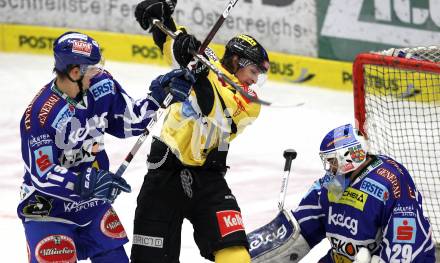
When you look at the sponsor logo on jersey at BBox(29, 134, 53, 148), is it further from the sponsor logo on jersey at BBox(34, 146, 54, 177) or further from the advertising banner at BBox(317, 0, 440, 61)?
the advertising banner at BBox(317, 0, 440, 61)

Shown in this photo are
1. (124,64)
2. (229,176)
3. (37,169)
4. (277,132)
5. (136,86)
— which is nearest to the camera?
(37,169)

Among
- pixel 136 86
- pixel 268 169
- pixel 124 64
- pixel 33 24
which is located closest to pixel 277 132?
pixel 268 169

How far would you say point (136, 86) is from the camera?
9602 mm

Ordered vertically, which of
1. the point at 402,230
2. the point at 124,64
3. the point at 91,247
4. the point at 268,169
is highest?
the point at 402,230

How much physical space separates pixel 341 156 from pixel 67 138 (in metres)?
1.16

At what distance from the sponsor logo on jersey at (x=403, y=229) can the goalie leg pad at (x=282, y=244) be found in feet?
1.65

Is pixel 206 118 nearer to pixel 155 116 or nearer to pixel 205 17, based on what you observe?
pixel 155 116

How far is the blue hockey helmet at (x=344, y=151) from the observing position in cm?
482

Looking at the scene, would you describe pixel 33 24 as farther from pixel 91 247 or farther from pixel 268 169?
pixel 91 247

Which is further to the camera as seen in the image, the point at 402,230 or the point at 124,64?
the point at 124,64

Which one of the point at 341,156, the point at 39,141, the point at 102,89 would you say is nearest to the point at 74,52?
the point at 102,89

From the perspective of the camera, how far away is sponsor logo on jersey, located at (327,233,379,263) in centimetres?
488

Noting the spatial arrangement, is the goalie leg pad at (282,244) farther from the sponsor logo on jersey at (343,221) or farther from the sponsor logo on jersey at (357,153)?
the sponsor logo on jersey at (357,153)

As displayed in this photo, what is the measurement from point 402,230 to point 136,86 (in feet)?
16.9
